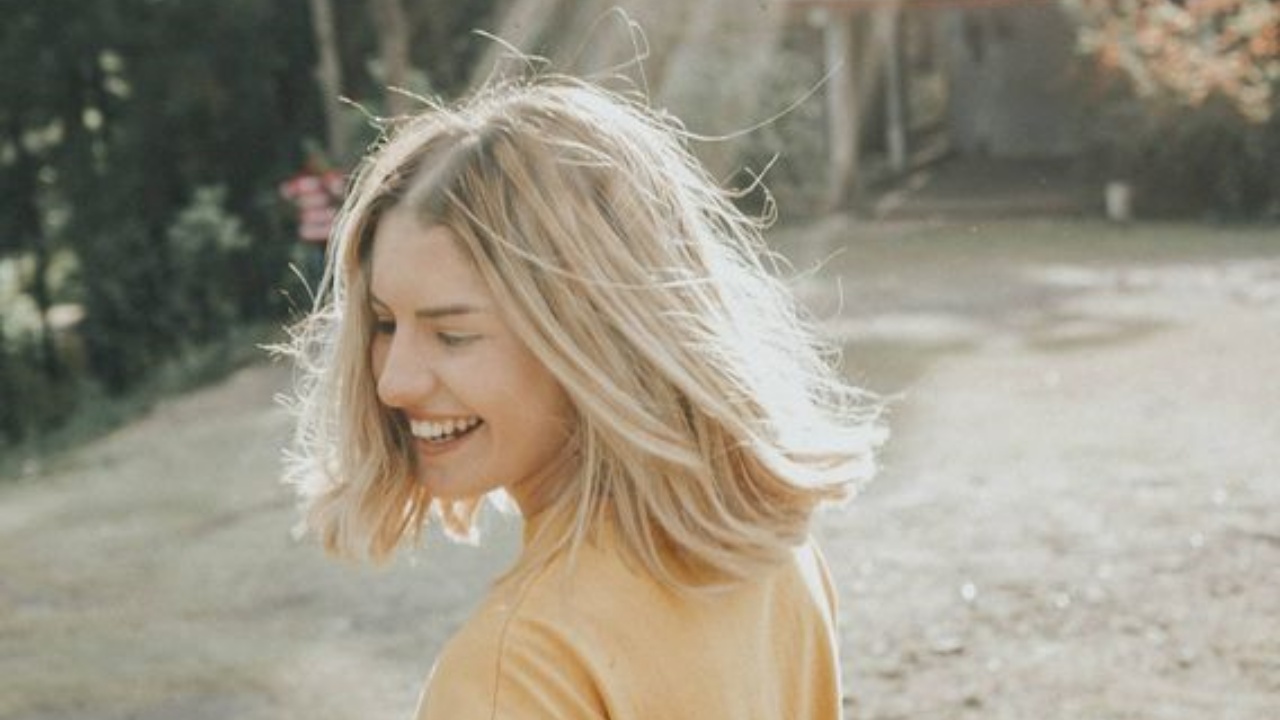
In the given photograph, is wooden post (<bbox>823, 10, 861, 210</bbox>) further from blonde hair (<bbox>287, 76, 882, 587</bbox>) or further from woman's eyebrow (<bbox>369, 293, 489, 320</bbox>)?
woman's eyebrow (<bbox>369, 293, 489, 320</bbox>)

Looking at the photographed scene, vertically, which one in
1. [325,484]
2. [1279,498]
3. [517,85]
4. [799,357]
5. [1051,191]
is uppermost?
[517,85]

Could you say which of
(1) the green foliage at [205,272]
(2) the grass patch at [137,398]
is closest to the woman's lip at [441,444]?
(2) the grass patch at [137,398]

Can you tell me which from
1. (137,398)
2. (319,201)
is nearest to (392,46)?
(319,201)

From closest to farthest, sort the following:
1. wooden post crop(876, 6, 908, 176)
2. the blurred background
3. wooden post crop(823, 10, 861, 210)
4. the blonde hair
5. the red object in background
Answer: the blonde hair → the blurred background → the red object in background → wooden post crop(823, 10, 861, 210) → wooden post crop(876, 6, 908, 176)

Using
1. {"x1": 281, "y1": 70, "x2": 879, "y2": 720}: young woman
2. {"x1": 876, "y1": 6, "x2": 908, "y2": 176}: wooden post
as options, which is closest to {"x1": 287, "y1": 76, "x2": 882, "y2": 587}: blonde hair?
{"x1": 281, "y1": 70, "x2": 879, "y2": 720}: young woman

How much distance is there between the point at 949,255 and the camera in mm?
19141

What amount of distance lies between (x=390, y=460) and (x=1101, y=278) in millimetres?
15256

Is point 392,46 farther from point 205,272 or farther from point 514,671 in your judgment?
point 514,671

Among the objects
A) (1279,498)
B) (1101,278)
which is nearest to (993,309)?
(1101,278)

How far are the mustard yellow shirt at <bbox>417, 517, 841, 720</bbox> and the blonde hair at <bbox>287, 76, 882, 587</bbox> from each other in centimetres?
3

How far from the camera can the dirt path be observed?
228 inches

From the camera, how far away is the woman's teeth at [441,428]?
1.71 metres

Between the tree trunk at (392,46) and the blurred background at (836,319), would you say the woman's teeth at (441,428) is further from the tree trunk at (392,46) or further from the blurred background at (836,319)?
the tree trunk at (392,46)

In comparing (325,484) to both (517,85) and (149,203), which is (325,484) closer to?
(517,85)
